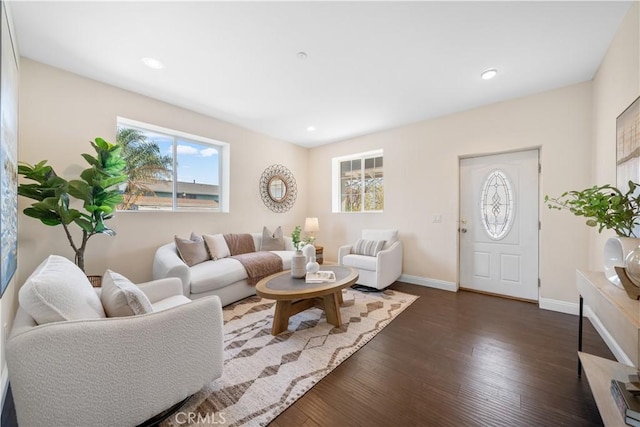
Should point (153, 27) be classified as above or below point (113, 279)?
above

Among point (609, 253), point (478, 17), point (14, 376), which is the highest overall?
point (478, 17)

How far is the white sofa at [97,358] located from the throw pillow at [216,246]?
1.84 meters

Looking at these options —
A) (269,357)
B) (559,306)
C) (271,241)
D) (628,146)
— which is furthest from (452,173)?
(269,357)

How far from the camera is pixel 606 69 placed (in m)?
2.19

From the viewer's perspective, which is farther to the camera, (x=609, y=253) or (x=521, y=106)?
(x=521, y=106)

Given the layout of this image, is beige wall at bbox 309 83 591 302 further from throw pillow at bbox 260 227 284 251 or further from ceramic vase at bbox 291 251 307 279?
ceramic vase at bbox 291 251 307 279

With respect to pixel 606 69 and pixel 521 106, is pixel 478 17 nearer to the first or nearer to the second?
pixel 606 69

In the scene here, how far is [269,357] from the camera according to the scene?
6.16 feet

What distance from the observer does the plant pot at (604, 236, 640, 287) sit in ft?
4.36

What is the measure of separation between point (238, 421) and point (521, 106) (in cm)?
424

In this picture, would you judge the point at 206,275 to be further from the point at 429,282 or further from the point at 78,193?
the point at 429,282

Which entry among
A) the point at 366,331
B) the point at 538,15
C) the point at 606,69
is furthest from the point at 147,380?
the point at 606,69

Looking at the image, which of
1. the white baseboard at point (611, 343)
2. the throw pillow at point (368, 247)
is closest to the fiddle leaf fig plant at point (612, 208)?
the white baseboard at point (611, 343)

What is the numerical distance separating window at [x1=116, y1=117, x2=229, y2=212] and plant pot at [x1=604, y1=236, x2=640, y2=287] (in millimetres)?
4162
